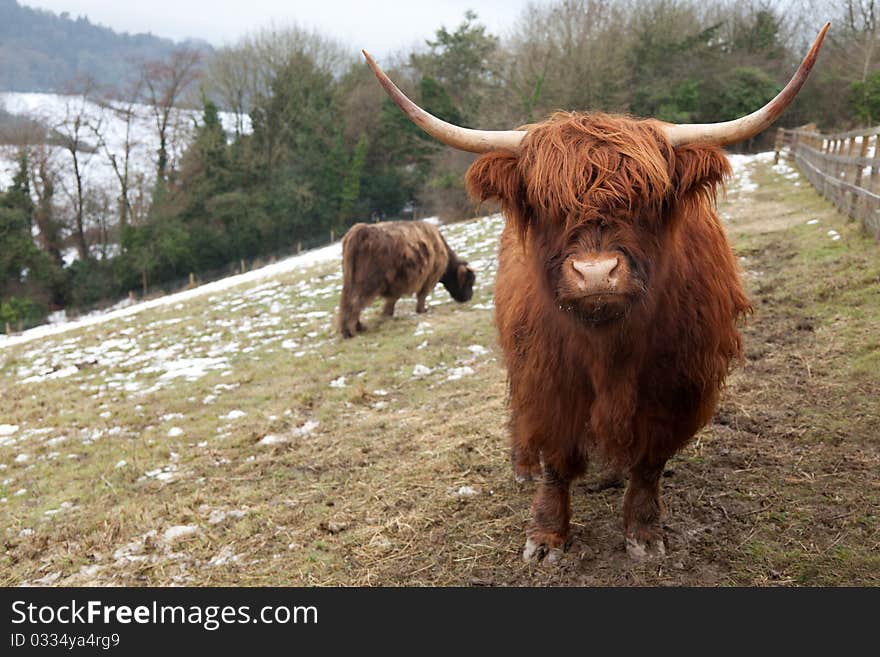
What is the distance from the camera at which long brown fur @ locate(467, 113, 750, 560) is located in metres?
2.19

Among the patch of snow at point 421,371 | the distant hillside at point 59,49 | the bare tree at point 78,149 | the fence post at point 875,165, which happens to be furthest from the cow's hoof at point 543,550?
the distant hillside at point 59,49

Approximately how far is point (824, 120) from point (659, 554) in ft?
105

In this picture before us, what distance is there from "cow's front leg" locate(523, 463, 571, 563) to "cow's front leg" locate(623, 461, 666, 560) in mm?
285

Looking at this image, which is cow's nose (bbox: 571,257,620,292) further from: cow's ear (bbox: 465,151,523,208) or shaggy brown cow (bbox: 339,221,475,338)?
shaggy brown cow (bbox: 339,221,475,338)

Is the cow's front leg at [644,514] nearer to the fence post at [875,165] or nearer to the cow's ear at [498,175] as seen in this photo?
the cow's ear at [498,175]

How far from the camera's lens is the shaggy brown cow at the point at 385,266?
30.0ft

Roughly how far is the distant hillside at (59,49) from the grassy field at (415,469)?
35.4 meters

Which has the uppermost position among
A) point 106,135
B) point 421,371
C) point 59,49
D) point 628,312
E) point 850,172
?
point 59,49

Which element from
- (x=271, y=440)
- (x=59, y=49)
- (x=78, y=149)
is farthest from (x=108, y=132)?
(x=271, y=440)

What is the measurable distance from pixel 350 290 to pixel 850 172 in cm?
712

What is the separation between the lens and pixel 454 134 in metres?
2.43

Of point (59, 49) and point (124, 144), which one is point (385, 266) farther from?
point (59, 49)
